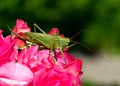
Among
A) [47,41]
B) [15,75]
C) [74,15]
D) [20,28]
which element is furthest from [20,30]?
[74,15]

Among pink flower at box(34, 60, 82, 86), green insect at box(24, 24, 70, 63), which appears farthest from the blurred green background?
pink flower at box(34, 60, 82, 86)

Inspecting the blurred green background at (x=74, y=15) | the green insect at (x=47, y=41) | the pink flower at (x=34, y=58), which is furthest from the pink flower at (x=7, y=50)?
the blurred green background at (x=74, y=15)

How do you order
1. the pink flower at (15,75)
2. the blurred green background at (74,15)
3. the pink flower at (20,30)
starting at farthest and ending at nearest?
the blurred green background at (74,15) < the pink flower at (20,30) < the pink flower at (15,75)

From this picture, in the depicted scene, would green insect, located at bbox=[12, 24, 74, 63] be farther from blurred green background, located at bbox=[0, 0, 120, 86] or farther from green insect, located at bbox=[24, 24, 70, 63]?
blurred green background, located at bbox=[0, 0, 120, 86]

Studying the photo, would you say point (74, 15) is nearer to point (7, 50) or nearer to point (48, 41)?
point (48, 41)

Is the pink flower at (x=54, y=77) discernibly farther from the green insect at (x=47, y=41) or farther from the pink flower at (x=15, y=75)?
the green insect at (x=47, y=41)

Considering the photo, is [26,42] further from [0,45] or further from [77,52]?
[77,52]
